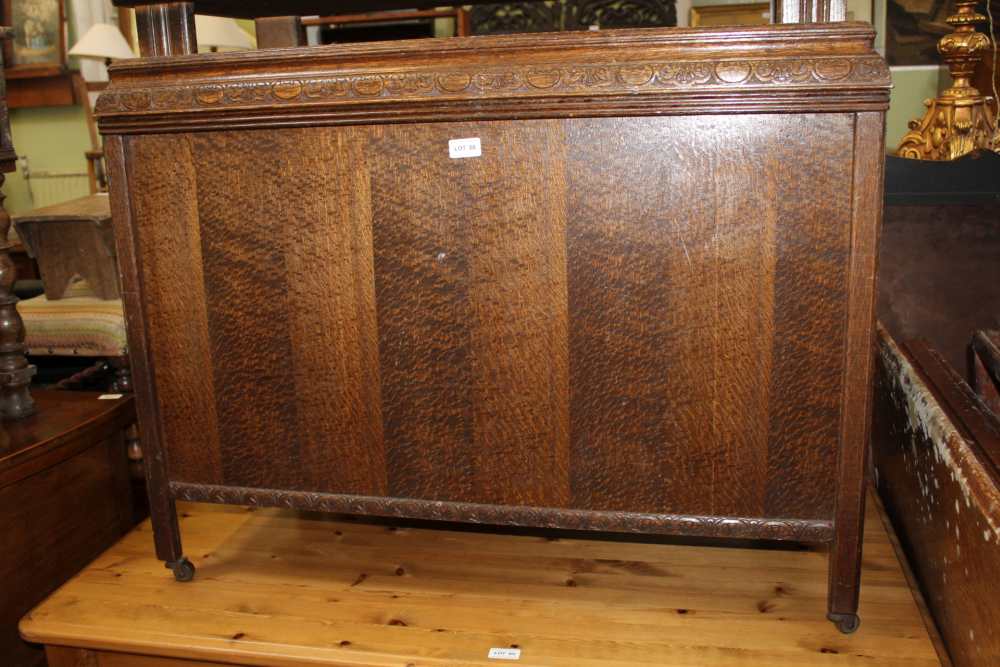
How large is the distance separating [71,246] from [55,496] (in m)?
0.98

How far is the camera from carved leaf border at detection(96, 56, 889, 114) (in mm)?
1113

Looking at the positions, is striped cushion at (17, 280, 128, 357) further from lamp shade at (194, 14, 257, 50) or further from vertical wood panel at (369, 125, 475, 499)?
lamp shade at (194, 14, 257, 50)

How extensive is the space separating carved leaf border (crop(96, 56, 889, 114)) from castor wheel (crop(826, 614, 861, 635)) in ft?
2.40

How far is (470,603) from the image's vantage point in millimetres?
1453

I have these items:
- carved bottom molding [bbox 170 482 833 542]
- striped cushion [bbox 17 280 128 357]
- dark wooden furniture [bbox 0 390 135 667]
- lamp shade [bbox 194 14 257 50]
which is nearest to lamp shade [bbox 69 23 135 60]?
lamp shade [bbox 194 14 257 50]

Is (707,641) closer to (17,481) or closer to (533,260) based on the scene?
(533,260)

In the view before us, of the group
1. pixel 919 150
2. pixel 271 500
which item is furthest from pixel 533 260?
pixel 919 150

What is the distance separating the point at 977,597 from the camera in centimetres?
113

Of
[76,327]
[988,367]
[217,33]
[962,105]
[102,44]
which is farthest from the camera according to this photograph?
[102,44]

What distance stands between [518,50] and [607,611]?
84cm

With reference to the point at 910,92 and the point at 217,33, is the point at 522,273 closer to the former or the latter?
the point at 217,33

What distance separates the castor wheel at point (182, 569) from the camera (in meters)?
1.52

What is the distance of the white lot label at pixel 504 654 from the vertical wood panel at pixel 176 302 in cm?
50

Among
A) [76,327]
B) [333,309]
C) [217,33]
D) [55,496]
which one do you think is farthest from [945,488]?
[217,33]
